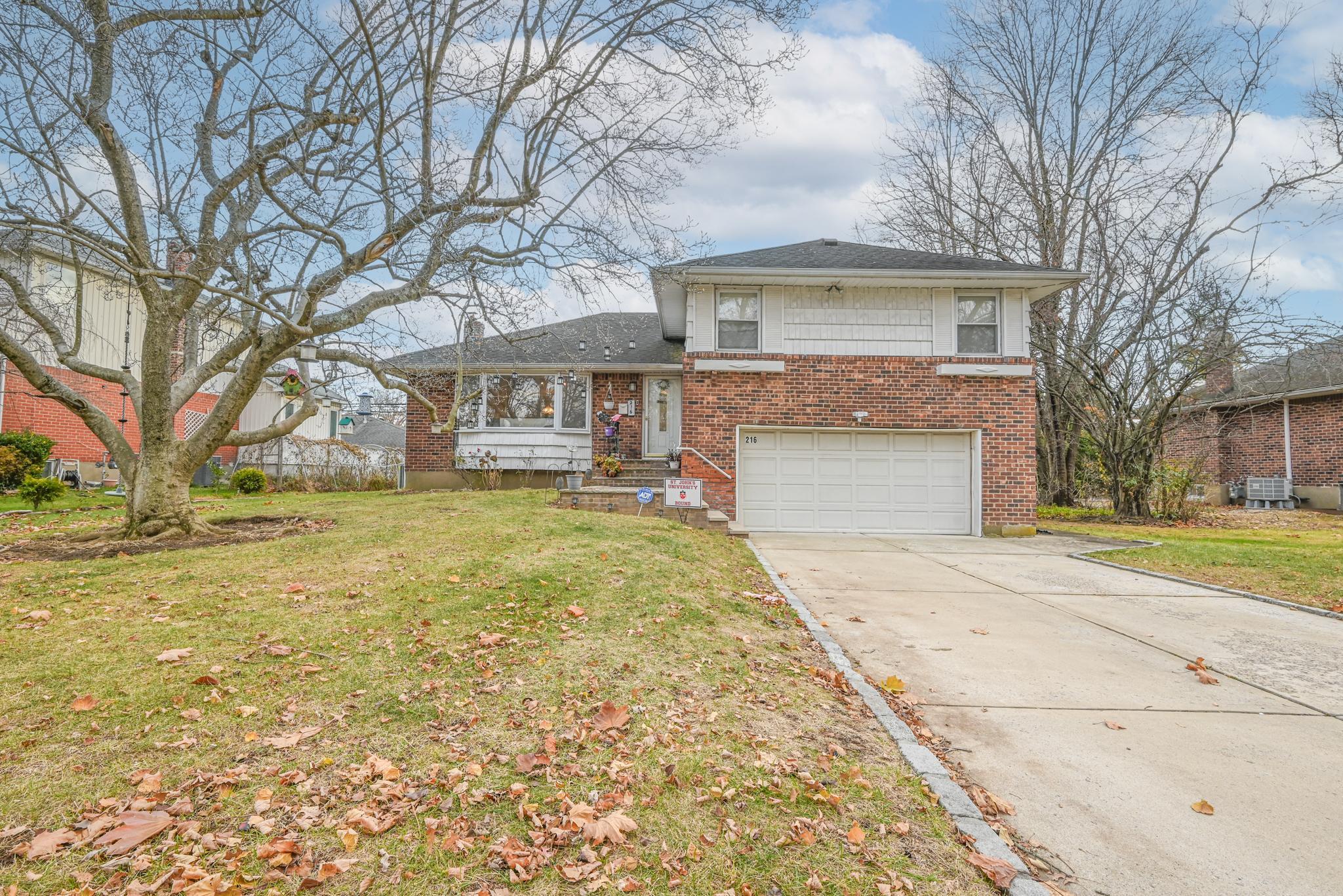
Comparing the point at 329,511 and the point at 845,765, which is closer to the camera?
the point at 845,765

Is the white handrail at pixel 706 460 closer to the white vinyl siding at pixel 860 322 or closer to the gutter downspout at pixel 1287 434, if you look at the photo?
the white vinyl siding at pixel 860 322

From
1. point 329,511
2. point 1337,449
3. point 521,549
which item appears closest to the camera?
point 521,549

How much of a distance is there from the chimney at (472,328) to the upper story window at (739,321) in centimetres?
508

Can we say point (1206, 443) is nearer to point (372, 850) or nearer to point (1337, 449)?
point (1337, 449)

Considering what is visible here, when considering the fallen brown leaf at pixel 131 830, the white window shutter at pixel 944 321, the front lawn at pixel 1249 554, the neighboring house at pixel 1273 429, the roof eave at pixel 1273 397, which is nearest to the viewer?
the fallen brown leaf at pixel 131 830

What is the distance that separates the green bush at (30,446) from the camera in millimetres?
13180

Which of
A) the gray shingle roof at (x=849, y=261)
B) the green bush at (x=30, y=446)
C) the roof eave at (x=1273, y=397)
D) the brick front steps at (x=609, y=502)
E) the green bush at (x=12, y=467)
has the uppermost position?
the gray shingle roof at (x=849, y=261)

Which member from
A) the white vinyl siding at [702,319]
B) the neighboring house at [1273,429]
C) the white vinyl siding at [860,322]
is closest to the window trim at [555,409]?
the white vinyl siding at [702,319]

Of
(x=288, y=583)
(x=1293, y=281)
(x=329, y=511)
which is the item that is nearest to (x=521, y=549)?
(x=288, y=583)

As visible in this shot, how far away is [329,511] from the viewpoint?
419 inches

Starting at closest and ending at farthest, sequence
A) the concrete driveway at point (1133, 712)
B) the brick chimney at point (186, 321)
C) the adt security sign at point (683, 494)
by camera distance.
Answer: the concrete driveway at point (1133, 712) < the brick chimney at point (186, 321) < the adt security sign at point (683, 494)

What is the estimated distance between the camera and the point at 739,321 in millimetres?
12875

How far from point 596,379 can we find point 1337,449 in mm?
20912

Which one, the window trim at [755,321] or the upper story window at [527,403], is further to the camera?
the upper story window at [527,403]
